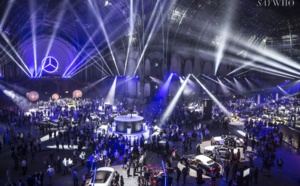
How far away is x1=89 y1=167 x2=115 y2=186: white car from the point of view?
11.4 metres

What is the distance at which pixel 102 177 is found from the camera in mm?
11773

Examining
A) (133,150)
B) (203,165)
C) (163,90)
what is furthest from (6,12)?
(203,165)

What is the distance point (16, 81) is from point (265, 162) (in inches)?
1714

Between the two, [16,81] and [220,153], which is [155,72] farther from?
[220,153]

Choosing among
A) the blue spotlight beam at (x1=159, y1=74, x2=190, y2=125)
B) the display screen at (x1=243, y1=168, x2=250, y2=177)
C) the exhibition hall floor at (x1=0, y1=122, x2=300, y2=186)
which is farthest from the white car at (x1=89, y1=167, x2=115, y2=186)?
the blue spotlight beam at (x1=159, y1=74, x2=190, y2=125)

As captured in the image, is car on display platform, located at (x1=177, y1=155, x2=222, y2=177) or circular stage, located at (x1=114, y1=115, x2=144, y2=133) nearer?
car on display platform, located at (x1=177, y1=155, x2=222, y2=177)

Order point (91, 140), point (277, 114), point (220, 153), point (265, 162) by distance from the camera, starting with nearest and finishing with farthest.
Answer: point (265, 162) → point (220, 153) → point (91, 140) → point (277, 114)

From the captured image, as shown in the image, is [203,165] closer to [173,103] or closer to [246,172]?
[246,172]

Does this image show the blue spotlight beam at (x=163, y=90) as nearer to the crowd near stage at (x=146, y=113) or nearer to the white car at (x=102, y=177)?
the crowd near stage at (x=146, y=113)

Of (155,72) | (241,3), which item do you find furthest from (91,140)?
(241,3)

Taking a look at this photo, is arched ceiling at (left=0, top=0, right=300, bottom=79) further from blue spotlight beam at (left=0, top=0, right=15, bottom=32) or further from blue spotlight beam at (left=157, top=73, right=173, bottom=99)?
blue spotlight beam at (left=157, top=73, right=173, bottom=99)

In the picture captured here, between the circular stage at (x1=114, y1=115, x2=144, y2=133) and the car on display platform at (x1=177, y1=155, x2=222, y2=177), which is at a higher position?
the circular stage at (x1=114, y1=115, x2=144, y2=133)

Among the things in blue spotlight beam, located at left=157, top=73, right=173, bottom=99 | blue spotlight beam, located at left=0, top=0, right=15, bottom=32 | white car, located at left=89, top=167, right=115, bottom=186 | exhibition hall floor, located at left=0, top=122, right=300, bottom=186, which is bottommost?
exhibition hall floor, located at left=0, top=122, right=300, bottom=186

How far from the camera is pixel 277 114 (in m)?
29.5
